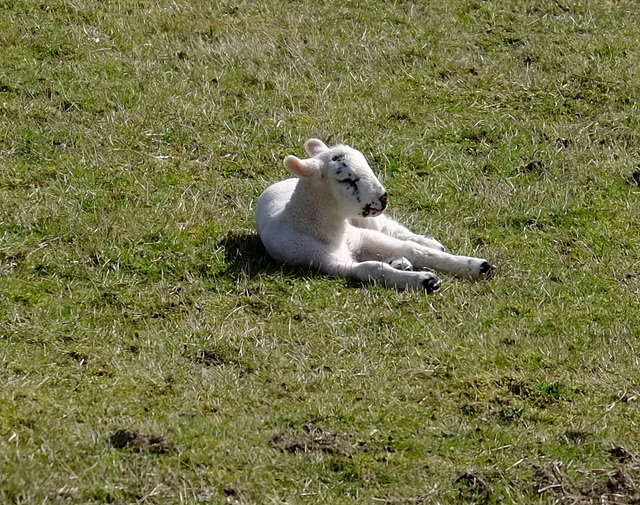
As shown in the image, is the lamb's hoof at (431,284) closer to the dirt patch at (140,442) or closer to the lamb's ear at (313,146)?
the lamb's ear at (313,146)

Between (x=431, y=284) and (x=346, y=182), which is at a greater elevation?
(x=346, y=182)

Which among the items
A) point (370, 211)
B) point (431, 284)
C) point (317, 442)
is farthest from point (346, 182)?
point (317, 442)

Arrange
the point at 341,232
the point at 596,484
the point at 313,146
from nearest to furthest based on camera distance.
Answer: the point at 596,484 < the point at 341,232 < the point at 313,146

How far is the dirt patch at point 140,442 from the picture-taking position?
6.74m

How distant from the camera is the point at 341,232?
9719mm

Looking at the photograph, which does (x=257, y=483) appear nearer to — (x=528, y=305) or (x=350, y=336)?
(x=350, y=336)

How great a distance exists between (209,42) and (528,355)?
6.83m

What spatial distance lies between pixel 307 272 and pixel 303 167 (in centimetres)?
79

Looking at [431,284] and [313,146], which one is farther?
[313,146]

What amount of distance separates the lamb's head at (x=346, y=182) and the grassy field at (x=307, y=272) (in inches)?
25.4

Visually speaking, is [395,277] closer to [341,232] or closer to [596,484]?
[341,232]

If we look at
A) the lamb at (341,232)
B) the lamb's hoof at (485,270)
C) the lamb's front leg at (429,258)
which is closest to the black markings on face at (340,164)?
the lamb at (341,232)

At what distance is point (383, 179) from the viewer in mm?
11359

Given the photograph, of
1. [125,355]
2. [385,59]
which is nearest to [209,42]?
[385,59]
